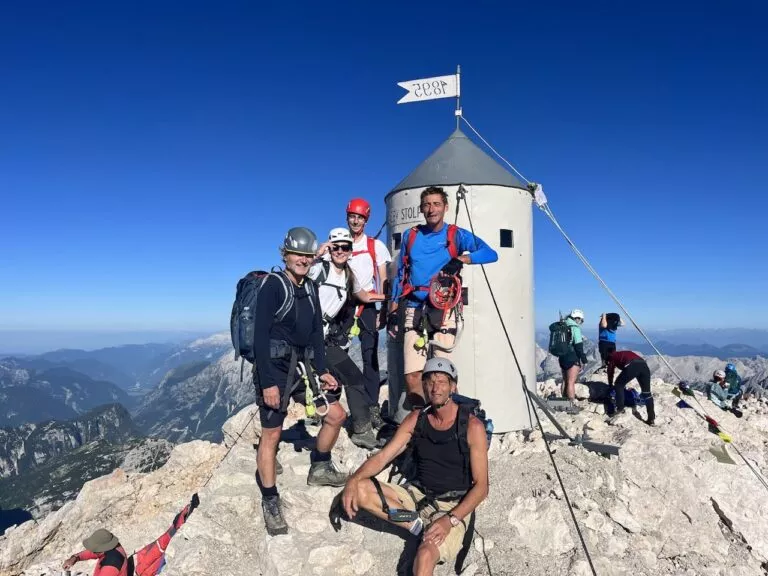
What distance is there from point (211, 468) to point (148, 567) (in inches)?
170

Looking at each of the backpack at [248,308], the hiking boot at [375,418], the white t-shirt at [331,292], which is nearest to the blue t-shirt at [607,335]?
the hiking boot at [375,418]

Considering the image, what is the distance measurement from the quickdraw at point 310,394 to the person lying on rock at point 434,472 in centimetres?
115

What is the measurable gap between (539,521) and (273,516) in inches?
145

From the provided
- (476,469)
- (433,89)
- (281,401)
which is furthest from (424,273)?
(433,89)

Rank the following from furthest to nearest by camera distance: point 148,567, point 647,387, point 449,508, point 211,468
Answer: point 211,468 → point 647,387 → point 148,567 → point 449,508

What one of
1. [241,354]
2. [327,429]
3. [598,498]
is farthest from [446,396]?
[598,498]

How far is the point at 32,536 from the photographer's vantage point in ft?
34.2

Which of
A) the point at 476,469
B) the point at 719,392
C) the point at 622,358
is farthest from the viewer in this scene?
the point at 719,392

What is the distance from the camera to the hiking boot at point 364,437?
9.21 m

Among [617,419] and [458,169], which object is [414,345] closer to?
[458,169]

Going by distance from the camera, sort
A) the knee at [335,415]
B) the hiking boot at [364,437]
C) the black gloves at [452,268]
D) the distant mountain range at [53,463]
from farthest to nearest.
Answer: the distant mountain range at [53,463] → the hiking boot at [364,437] → the black gloves at [452,268] → the knee at [335,415]

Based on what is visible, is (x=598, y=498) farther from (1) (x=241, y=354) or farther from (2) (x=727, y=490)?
(1) (x=241, y=354)

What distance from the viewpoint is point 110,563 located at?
25.6ft

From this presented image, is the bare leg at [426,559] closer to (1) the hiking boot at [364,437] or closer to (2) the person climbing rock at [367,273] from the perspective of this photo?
(1) the hiking boot at [364,437]
